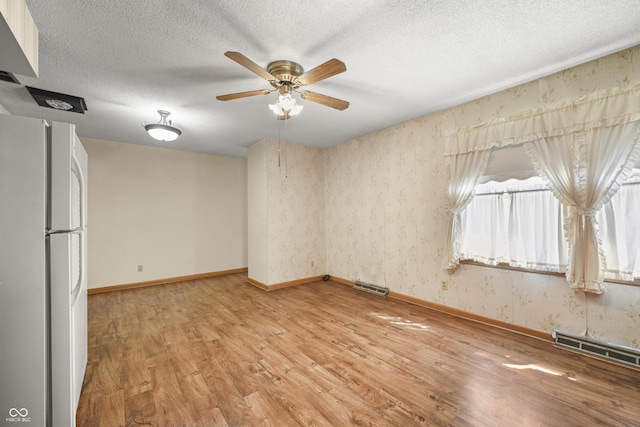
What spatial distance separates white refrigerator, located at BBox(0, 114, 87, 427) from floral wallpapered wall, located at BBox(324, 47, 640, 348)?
327 centimetres

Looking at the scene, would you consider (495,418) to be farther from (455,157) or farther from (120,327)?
(120,327)

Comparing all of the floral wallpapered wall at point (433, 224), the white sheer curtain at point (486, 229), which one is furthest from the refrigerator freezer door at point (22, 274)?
the white sheer curtain at point (486, 229)

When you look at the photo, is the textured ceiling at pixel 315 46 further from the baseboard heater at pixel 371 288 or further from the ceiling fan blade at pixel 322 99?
the baseboard heater at pixel 371 288

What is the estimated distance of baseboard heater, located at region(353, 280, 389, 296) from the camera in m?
3.83

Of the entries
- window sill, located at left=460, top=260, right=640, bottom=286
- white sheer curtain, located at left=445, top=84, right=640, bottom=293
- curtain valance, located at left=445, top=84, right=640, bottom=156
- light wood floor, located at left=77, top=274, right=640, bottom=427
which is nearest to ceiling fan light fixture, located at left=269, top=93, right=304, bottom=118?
curtain valance, located at left=445, top=84, right=640, bottom=156

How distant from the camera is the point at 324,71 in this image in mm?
1841

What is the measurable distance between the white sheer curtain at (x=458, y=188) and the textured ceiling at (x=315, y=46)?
0.71m

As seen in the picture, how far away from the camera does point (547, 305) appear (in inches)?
94.0

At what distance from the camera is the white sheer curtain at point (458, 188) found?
283 centimetres

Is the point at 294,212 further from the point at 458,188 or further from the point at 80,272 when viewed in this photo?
the point at 80,272

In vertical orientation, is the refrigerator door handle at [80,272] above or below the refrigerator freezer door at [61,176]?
below

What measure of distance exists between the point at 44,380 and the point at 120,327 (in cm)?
189

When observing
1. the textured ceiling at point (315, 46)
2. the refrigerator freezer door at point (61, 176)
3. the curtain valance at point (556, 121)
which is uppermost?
the textured ceiling at point (315, 46)

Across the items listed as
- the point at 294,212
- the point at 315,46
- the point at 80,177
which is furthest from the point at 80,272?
the point at 294,212
